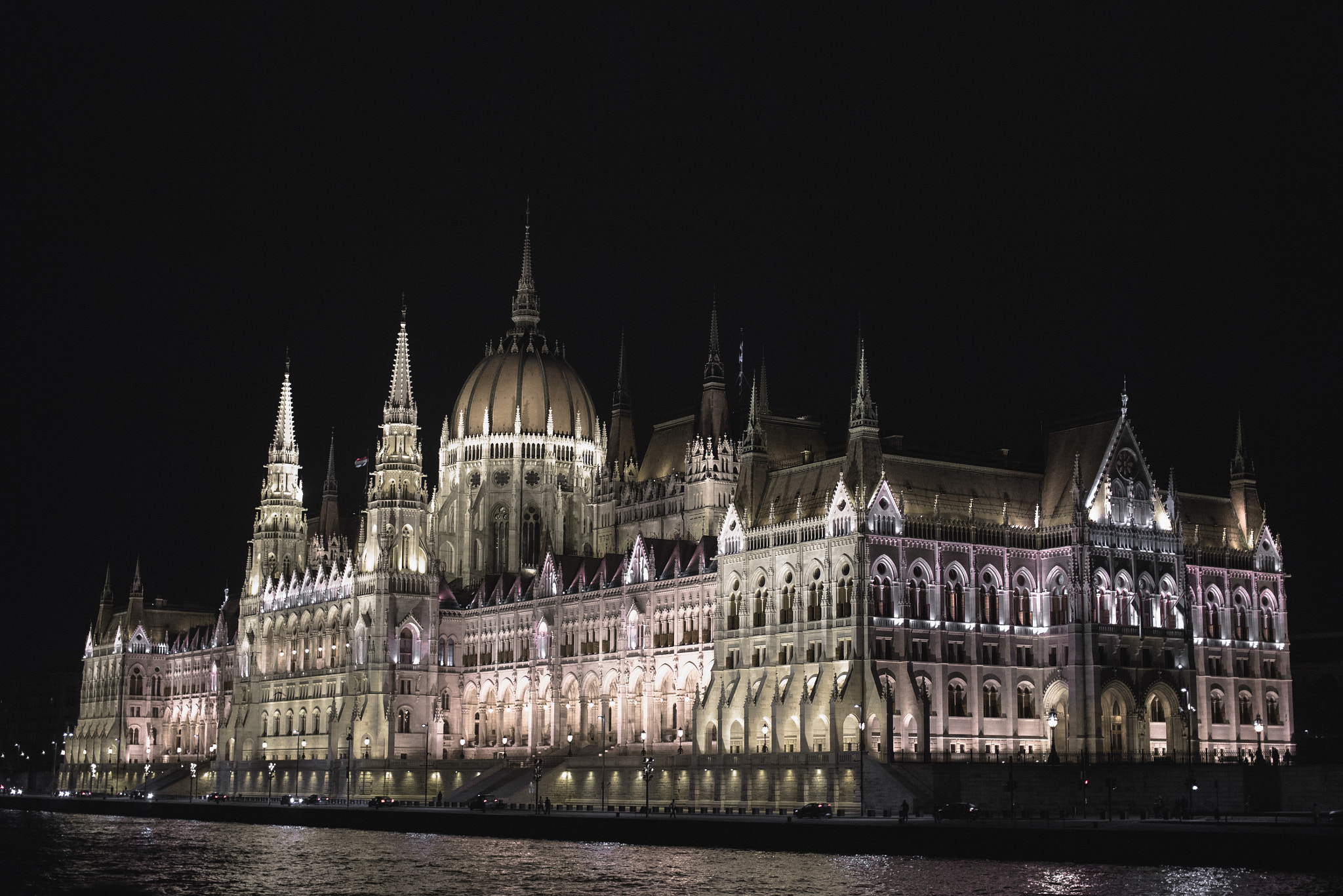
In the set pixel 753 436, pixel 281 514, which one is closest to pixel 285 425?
pixel 281 514

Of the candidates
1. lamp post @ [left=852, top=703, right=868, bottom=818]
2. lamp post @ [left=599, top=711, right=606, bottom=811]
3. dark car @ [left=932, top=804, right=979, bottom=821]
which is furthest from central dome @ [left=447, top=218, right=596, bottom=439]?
dark car @ [left=932, top=804, right=979, bottom=821]

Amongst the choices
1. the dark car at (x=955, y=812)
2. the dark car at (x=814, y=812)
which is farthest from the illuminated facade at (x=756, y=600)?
the dark car at (x=955, y=812)

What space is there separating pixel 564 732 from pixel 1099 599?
45.3 m

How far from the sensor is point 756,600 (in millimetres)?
126375

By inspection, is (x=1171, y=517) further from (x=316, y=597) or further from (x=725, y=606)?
(x=316, y=597)

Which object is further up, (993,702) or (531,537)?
(531,537)

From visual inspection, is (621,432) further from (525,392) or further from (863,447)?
(863,447)

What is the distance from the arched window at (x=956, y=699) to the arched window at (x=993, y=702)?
6.41 feet

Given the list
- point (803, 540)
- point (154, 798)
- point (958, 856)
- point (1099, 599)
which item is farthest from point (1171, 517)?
point (154, 798)

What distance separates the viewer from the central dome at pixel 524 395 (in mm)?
174375

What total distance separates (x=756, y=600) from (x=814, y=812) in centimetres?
2521

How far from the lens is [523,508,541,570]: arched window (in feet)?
566

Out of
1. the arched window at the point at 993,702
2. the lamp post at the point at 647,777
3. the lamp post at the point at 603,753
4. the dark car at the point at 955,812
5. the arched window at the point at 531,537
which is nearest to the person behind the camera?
the dark car at the point at 955,812

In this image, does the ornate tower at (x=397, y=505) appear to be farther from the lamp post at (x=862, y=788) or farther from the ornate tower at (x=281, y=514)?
Result: the lamp post at (x=862, y=788)
